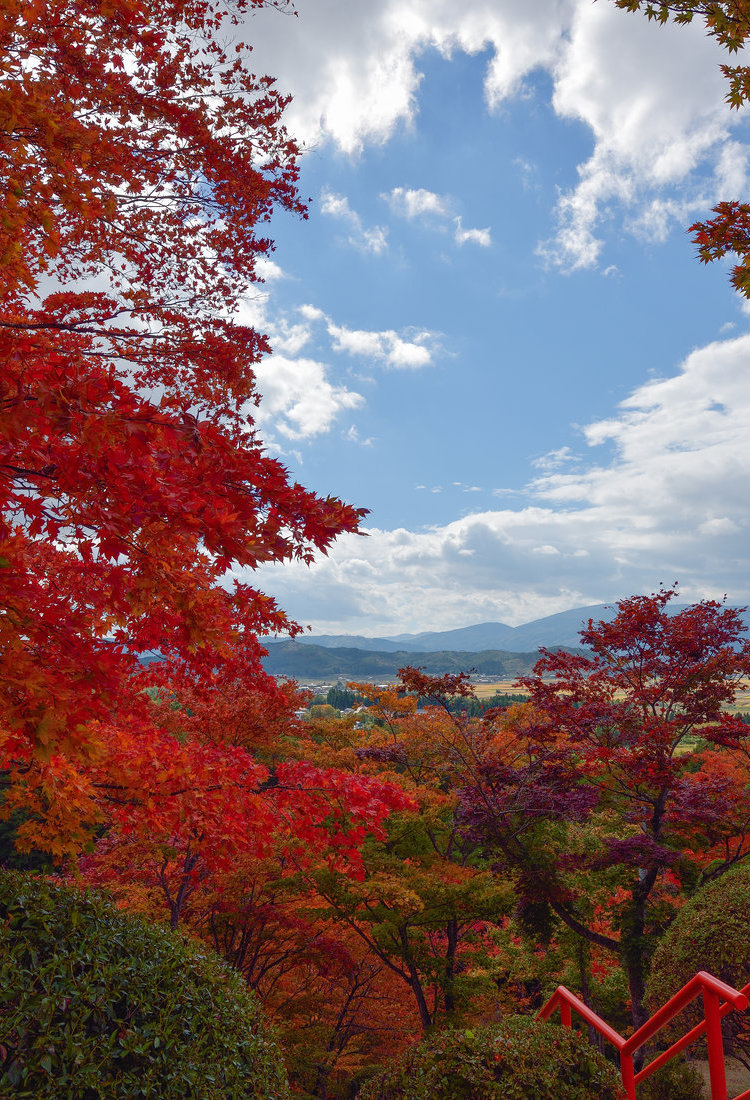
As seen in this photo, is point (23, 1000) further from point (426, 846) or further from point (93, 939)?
point (426, 846)

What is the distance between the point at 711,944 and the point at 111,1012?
660cm

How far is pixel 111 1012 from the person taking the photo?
9.75 ft

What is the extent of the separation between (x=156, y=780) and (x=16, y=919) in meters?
1.69

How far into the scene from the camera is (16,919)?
3086 mm

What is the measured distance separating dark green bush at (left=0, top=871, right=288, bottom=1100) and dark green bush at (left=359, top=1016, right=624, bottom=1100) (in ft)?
2.86

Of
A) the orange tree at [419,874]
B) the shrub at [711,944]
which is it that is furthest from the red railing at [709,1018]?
the orange tree at [419,874]

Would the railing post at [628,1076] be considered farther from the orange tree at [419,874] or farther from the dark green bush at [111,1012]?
the orange tree at [419,874]

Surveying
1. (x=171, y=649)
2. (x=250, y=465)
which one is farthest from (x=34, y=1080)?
(x=171, y=649)

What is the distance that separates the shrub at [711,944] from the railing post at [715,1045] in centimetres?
319

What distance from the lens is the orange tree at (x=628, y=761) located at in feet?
30.3

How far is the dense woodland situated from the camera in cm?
287

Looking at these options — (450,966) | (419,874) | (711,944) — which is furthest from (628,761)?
(450,966)

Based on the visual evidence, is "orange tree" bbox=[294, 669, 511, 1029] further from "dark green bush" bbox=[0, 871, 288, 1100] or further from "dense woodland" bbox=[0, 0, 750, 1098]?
"dark green bush" bbox=[0, 871, 288, 1100]

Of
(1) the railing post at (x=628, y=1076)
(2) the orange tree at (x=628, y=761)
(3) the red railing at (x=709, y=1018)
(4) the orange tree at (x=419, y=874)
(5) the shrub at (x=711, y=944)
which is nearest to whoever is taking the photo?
(3) the red railing at (x=709, y=1018)
